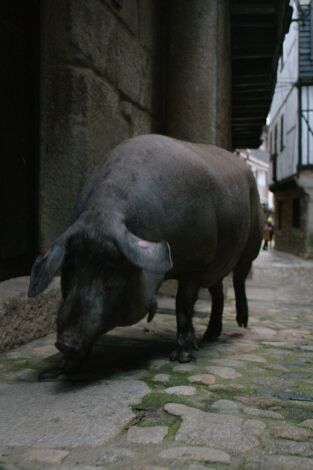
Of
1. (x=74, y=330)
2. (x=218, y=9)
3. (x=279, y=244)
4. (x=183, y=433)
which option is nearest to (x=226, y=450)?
(x=183, y=433)

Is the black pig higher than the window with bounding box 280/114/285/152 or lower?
lower

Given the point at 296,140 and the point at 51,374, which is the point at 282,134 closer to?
the point at 296,140

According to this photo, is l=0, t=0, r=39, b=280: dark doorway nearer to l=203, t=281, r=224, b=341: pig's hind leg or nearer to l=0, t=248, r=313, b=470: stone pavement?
l=0, t=248, r=313, b=470: stone pavement

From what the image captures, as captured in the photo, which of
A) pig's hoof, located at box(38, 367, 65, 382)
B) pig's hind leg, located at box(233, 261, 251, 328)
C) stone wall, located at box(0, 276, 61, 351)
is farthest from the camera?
pig's hind leg, located at box(233, 261, 251, 328)

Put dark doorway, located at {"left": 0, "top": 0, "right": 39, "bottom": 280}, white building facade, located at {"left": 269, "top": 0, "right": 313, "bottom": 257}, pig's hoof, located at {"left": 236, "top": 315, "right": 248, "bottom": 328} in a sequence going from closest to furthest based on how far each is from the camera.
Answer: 1. dark doorway, located at {"left": 0, "top": 0, "right": 39, "bottom": 280}
2. pig's hoof, located at {"left": 236, "top": 315, "right": 248, "bottom": 328}
3. white building facade, located at {"left": 269, "top": 0, "right": 313, "bottom": 257}

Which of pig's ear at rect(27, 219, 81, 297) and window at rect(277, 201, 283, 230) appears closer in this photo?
pig's ear at rect(27, 219, 81, 297)

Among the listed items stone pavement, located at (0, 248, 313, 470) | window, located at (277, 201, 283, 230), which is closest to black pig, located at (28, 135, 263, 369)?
stone pavement, located at (0, 248, 313, 470)

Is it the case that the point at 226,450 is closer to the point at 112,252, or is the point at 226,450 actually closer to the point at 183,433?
the point at 183,433

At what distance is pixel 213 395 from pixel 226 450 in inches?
24.1

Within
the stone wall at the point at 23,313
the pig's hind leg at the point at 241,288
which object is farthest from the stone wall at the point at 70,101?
the pig's hind leg at the point at 241,288

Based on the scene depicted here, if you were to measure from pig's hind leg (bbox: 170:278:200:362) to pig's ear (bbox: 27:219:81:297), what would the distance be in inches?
34.2

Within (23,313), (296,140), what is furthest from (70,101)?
(296,140)

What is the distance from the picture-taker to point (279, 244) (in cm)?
2192

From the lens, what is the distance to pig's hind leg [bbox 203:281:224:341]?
3.73 m
